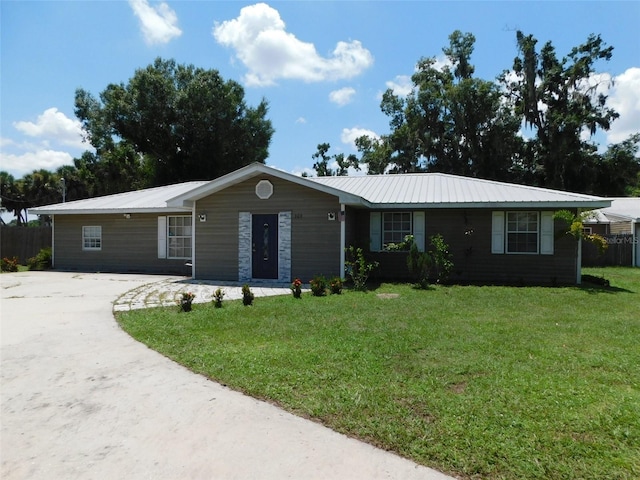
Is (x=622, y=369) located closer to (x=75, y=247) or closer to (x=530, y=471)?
(x=530, y=471)

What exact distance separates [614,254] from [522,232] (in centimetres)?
1108

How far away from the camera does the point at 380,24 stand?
41.1 ft

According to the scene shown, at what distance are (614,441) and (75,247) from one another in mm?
17768

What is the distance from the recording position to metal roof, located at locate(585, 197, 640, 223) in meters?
19.9

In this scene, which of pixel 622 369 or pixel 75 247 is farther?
pixel 75 247

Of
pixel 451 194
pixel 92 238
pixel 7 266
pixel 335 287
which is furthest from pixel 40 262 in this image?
pixel 451 194

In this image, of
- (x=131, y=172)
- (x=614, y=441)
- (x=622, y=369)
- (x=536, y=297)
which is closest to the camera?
(x=614, y=441)

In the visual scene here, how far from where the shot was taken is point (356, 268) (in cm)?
1188

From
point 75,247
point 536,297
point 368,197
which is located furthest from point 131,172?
point 536,297

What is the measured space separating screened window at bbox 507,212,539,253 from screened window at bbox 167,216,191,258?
10.7 m

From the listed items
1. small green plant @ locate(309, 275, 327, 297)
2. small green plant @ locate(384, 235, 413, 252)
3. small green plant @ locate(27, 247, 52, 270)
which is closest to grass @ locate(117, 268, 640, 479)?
small green plant @ locate(309, 275, 327, 297)

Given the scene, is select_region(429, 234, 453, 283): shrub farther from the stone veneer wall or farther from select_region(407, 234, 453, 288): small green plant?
the stone veneer wall

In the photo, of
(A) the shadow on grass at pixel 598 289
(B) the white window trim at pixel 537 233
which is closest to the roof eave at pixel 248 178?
(B) the white window trim at pixel 537 233

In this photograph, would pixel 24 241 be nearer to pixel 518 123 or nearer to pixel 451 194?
pixel 451 194
